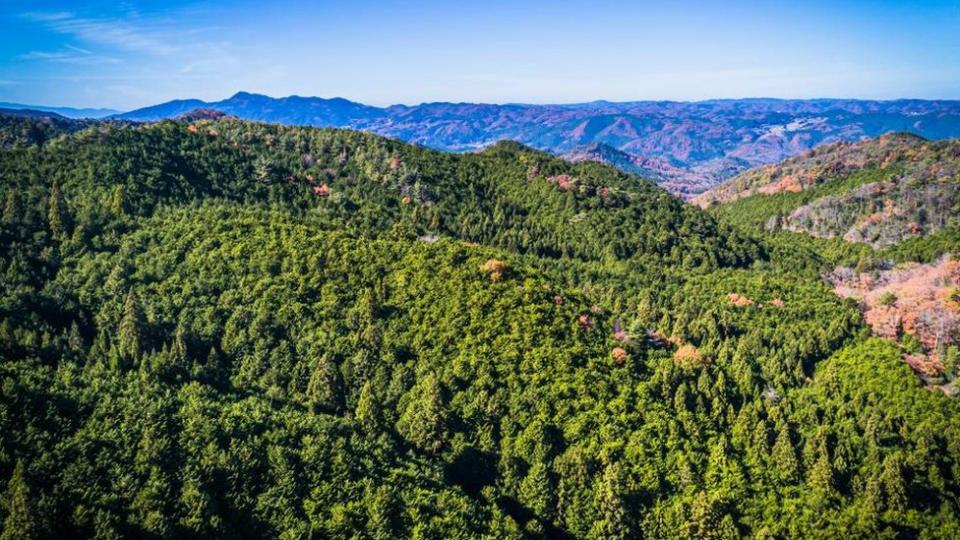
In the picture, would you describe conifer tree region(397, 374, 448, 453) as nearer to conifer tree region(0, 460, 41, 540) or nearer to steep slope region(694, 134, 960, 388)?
conifer tree region(0, 460, 41, 540)

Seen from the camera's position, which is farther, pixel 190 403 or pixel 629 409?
pixel 629 409

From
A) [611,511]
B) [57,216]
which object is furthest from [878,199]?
[57,216]

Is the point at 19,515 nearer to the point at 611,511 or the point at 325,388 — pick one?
the point at 325,388

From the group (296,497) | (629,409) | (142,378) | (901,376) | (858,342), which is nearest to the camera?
(296,497)

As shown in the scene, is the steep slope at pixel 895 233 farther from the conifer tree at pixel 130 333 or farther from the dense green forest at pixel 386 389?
the conifer tree at pixel 130 333

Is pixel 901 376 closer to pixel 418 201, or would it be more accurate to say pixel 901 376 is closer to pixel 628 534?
pixel 628 534

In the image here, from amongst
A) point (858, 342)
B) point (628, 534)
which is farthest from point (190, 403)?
point (858, 342)

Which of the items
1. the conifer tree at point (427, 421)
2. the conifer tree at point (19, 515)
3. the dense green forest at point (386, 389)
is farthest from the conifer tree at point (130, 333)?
the conifer tree at point (427, 421)

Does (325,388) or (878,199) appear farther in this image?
(878,199)

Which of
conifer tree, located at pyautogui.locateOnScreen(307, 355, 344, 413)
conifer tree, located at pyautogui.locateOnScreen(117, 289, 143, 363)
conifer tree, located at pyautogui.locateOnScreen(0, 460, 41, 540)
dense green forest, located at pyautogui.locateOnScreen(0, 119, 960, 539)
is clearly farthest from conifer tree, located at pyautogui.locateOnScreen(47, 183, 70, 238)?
conifer tree, located at pyautogui.locateOnScreen(0, 460, 41, 540)
